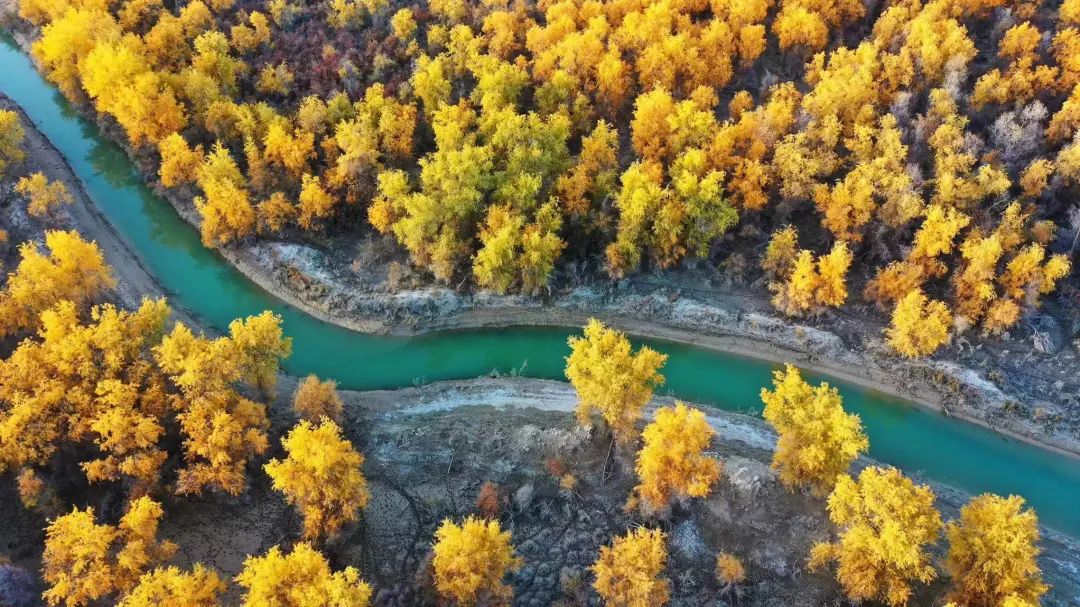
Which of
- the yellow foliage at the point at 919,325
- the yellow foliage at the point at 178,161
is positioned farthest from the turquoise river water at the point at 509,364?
the yellow foliage at the point at 178,161

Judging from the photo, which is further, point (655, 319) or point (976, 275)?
point (655, 319)

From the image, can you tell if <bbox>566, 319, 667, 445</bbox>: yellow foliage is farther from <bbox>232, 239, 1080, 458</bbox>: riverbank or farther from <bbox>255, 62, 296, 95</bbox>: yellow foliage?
<bbox>255, 62, 296, 95</bbox>: yellow foliage

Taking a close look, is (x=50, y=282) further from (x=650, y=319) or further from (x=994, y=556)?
(x=994, y=556)

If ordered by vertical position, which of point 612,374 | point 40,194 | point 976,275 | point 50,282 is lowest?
point 612,374

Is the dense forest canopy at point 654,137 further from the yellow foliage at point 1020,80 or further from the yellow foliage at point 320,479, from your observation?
the yellow foliage at point 320,479

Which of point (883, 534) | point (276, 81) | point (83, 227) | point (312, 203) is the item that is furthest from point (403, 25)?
point (883, 534)

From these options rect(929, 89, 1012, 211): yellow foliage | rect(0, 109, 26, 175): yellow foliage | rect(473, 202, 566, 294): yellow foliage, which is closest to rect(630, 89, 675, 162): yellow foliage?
rect(473, 202, 566, 294): yellow foliage
